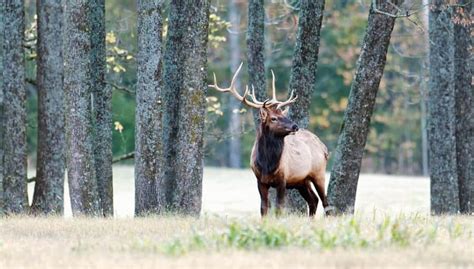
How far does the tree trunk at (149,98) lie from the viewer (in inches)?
721

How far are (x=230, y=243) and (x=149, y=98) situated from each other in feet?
19.3

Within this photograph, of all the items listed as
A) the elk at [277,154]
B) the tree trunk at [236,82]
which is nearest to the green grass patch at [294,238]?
the elk at [277,154]

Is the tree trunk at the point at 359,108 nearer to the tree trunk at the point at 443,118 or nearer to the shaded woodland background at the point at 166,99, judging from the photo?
the shaded woodland background at the point at 166,99

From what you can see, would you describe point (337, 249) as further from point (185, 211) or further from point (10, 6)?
point (10, 6)

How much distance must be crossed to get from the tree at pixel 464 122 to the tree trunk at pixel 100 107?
25.1 ft

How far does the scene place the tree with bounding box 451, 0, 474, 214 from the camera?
24297mm

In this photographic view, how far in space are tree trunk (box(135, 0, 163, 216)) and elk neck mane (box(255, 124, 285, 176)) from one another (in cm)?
163

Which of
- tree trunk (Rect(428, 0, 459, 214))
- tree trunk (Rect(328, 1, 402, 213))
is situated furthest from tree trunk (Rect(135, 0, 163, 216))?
tree trunk (Rect(428, 0, 459, 214))

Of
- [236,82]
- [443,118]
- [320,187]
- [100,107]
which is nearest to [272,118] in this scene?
[320,187]

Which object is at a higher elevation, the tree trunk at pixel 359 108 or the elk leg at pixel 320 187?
the tree trunk at pixel 359 108

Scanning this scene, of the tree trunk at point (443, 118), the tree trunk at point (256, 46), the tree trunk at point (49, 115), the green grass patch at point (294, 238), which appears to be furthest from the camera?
the tree trunk at point (443, 118)

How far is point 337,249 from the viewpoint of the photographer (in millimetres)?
12438

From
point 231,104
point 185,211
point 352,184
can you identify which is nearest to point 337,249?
point 185,211

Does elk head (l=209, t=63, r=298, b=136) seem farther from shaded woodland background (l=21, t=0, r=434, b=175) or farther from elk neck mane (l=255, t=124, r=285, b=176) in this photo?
shaded woodland background (l=21, t=0, r=434, b=175)
